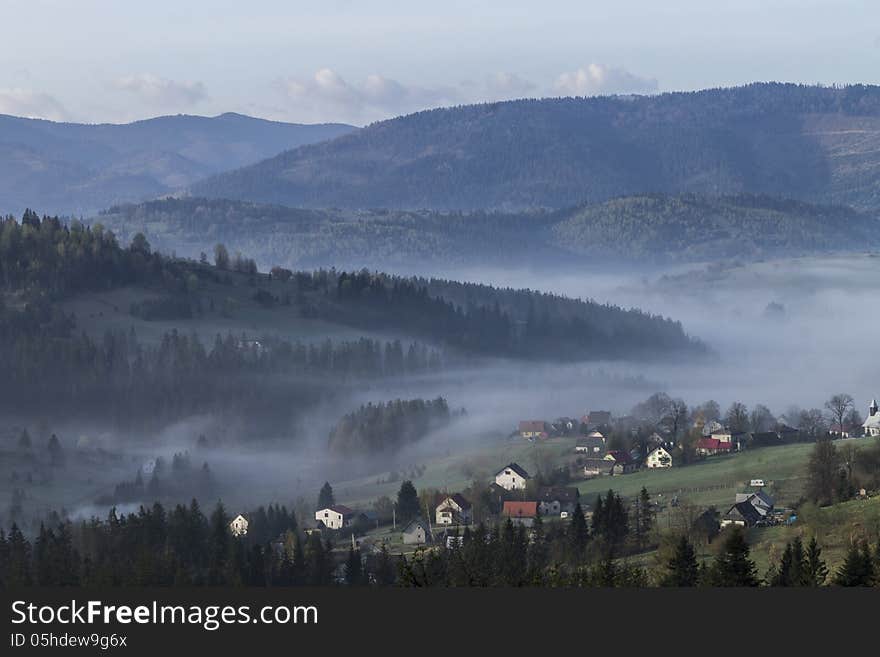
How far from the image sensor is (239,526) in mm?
138750

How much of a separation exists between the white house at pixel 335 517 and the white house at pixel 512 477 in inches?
618

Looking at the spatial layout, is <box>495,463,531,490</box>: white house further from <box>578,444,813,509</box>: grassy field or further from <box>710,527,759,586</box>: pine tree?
<box>710,527,759,586</box>: pine tree

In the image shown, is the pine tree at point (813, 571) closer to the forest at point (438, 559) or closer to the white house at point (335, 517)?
the forest at point (438, 559)

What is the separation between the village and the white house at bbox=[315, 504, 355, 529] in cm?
9

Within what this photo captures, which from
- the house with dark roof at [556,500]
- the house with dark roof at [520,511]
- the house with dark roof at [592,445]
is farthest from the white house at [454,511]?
the house with dark roof at [592,445]

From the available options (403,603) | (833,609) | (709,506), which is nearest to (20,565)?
(709,506)

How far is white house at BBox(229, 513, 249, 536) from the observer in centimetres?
13462

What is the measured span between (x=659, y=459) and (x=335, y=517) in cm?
3346

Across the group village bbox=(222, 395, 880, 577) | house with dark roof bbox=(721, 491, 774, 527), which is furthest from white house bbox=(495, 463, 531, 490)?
house with dark roof bbox=(721, 491, 774, 527)

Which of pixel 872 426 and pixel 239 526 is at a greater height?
pixel 872 426

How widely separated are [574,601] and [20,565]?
5707 centimetres

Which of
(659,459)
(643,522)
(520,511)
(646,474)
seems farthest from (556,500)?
(643,522)

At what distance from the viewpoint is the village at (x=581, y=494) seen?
11800cm

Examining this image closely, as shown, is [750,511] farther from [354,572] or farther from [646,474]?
[646,474]
